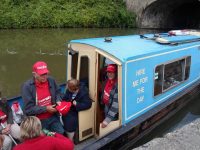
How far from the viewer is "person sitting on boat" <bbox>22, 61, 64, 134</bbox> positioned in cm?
468

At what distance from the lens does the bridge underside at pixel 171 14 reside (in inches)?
955

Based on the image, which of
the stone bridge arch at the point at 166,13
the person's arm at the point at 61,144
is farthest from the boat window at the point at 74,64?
the stone bridge arch at the point at 166,13

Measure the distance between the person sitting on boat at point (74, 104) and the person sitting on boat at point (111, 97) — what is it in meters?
0.32

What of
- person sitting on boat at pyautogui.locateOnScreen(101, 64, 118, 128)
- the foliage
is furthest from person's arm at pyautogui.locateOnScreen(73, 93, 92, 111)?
the foliage

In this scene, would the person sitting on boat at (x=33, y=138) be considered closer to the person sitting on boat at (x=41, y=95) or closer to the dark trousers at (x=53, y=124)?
the person sitting on boat at (x=41, y=95)

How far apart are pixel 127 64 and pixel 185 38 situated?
3259mm

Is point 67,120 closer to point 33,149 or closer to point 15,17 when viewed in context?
point 33,149

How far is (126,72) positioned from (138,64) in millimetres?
468

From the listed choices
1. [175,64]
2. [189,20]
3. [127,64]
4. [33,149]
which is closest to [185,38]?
[175,64]

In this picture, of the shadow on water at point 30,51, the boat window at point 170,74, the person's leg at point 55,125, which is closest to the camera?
the person's leg at point 55,125

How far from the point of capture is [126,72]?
5.51 m

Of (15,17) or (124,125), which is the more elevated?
(15,17)

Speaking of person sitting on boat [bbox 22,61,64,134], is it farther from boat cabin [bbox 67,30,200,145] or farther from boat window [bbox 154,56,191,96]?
boat window [bbox 154,56,191,96]

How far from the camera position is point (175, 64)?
7.35 meters
